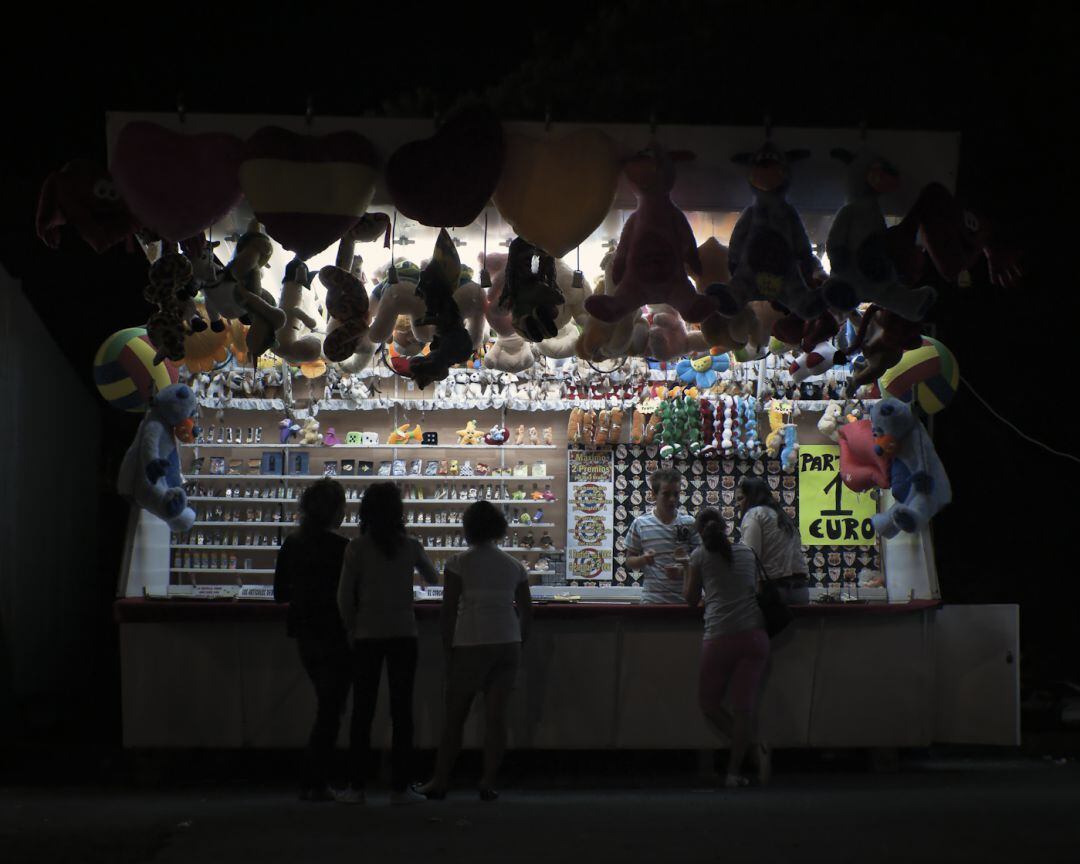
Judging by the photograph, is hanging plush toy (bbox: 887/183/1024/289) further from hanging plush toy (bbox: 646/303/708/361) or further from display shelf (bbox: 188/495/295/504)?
display shelf (bbox: 188/495/295/504)

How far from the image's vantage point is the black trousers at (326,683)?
18.1 feet

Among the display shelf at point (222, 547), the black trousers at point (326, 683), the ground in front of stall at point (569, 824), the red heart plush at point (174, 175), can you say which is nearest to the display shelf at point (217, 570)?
the display shelf at point (222, 547)

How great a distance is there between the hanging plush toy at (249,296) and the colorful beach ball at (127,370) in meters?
1.24

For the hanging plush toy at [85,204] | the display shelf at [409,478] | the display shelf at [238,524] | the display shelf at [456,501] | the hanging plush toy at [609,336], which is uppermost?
the hanging plush toy at [85,204]

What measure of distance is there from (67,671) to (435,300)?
16.0 ft

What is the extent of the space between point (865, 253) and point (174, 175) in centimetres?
325

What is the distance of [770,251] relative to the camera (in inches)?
223

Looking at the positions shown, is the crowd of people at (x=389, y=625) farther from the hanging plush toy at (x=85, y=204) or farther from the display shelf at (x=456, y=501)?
the display shelf at (x=456, y=501)

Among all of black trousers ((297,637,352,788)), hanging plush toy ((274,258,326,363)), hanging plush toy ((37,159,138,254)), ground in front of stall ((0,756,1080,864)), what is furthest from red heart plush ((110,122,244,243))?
ground in front of stall ((0,756,1080,864))

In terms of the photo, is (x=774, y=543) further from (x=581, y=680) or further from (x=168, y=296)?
(x=168, y=296)

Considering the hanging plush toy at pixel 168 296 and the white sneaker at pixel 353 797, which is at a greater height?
the hanging plush toy at pixel 168 296

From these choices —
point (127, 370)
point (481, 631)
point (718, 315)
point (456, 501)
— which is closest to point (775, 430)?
point (456, 501)

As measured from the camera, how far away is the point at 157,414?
7.21 meters

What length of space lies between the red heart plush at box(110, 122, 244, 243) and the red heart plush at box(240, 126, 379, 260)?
15 centimetres
